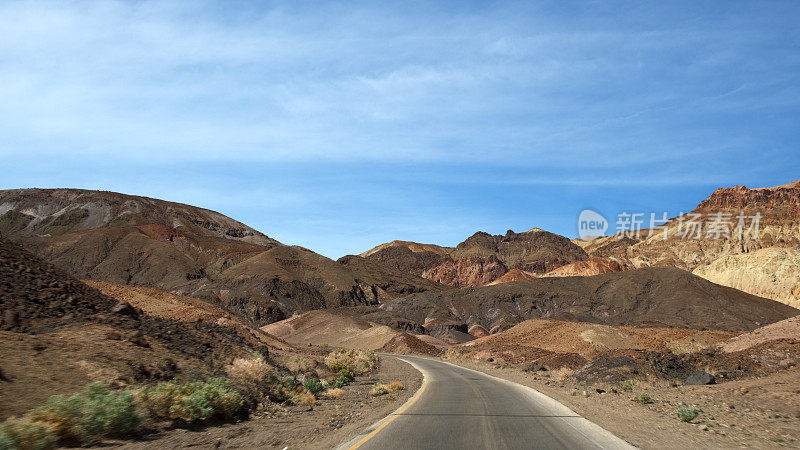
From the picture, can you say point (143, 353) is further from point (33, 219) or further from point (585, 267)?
point (33, 219)

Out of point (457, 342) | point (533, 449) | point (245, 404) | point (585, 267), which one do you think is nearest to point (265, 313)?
point (457, 342)

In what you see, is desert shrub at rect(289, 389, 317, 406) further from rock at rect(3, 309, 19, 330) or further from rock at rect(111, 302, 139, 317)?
rock at rect(3, 309, 19, 330)

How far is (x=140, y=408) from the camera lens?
38.2ft

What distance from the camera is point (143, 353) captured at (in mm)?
18031

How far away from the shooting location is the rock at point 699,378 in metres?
23.4

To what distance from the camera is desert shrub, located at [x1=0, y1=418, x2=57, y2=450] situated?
317 inches

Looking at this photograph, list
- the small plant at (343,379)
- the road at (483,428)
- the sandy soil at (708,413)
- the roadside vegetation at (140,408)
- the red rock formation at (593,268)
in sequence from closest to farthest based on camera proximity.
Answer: the roadside vegetation at (140,408) < the road at (483,428) < the sandy soil at (708,413) < the small plant at (343,379) < the red rock formation at (593,268)

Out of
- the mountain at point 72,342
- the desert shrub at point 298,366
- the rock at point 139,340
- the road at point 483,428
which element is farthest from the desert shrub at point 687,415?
the desert shrub at point 298,366

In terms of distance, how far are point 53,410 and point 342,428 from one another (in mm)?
5740

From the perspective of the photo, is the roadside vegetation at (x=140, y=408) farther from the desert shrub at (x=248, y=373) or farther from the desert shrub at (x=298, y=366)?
the desert shrub at (x=298, y=366)

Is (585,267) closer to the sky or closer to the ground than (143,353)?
closer to the sky

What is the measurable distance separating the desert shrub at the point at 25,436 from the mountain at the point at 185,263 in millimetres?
99078

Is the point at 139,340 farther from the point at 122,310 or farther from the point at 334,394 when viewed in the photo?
the point at 334,394

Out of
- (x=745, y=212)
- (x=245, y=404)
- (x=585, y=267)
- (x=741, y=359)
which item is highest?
(x=745, y=212)
